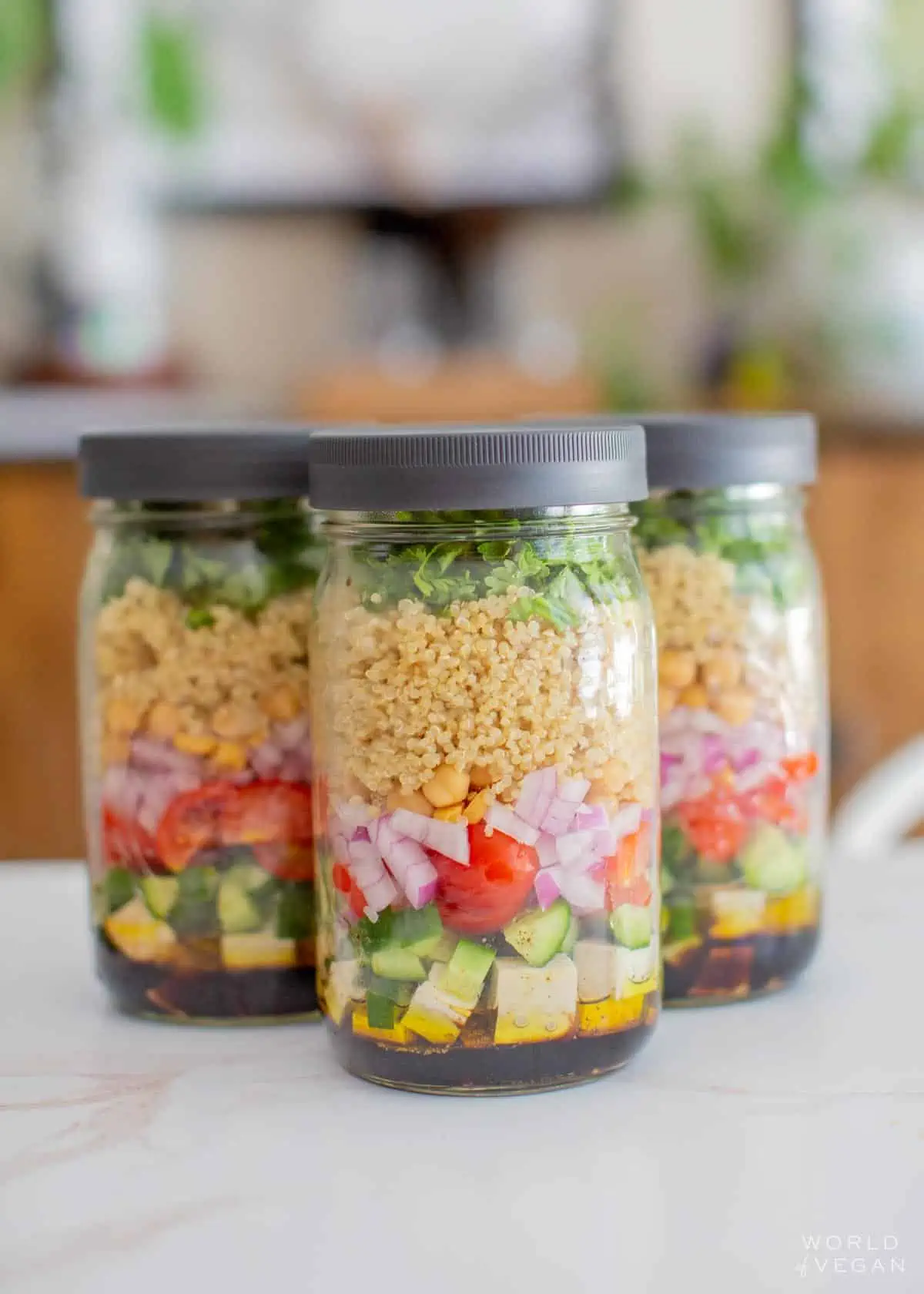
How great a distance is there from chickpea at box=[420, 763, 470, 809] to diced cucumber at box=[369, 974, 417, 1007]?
78 mm

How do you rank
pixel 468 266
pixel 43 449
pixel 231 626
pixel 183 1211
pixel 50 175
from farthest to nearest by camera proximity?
pixel 468 266 < pixel 50 175 < pixel 43 449 < pixel 231 626 < pixel 183 1211

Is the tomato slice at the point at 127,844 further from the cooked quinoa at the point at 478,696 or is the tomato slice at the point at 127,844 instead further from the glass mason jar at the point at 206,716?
the cooked quinoa at the point at 478,696

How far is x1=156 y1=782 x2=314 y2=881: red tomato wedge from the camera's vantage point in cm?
70

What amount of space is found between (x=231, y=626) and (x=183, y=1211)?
25 centimetres

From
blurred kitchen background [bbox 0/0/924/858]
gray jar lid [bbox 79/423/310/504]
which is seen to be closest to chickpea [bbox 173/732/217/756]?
gray jar lid [bbox 79/423/310/504]

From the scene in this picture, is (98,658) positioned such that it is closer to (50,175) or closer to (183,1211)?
(183,1211)

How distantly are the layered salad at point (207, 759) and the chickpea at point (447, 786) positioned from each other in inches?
4.5

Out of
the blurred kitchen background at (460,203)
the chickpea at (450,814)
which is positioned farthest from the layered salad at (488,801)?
the blurred kitchen background at (460,203)

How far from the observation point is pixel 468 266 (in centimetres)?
271

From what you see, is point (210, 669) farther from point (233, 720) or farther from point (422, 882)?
point (422, 882)

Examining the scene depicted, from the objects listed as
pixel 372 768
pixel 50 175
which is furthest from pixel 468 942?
pixel 50 175

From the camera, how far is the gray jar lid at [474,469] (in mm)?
585

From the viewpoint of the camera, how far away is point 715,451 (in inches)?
27.6

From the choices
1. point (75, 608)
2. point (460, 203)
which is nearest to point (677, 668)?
point (75, 608)
